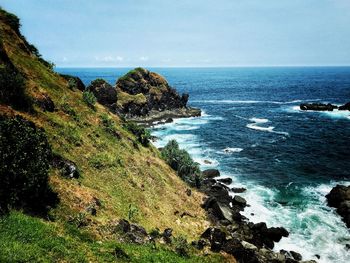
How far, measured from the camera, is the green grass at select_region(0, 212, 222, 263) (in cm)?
1747

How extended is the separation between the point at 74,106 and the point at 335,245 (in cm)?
3903

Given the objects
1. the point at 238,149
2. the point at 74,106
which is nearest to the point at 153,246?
the point at 74,106

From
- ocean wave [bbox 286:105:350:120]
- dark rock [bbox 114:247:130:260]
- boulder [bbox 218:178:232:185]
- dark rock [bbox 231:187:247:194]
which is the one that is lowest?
dark rock [bbox 231:187:247:194]

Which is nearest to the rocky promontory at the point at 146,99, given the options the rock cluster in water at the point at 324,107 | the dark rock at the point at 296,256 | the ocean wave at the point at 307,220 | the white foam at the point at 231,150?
the white foam at the point at 231,150

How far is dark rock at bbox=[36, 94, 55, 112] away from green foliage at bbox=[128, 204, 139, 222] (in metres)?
16.6

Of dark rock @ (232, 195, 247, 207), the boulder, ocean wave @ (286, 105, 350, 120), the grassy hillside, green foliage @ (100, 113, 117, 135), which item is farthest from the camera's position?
ocean wave @ (286, 105, 350, 120)

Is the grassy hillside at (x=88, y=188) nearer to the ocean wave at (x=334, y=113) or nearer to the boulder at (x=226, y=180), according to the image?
the boulder at (x=226, y=180)

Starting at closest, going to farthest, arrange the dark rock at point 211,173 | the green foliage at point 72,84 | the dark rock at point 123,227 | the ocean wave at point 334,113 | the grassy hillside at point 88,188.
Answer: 1. the grassy hillside at point 88,188
2. the dark rock at point 123,227
3. the green foliage at point 72,84
4. the dark rock at point 211,173
5. the ocean wave at point 334,113

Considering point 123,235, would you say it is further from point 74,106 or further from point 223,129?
point 223,129

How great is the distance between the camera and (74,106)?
47.7m

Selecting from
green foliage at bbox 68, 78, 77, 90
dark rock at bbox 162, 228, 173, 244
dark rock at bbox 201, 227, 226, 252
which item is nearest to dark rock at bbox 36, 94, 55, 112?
green foliage at bbox 68, 78, 77, 90

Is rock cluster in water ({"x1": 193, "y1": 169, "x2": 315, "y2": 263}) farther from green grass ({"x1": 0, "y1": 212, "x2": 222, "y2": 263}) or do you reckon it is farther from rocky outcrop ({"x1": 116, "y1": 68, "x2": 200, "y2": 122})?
rocky outcrop ({"x1": 116, "y1": 68, "x2": 200, "y2": 122})

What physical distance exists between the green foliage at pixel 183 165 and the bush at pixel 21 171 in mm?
29830

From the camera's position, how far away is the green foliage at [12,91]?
33.8m
